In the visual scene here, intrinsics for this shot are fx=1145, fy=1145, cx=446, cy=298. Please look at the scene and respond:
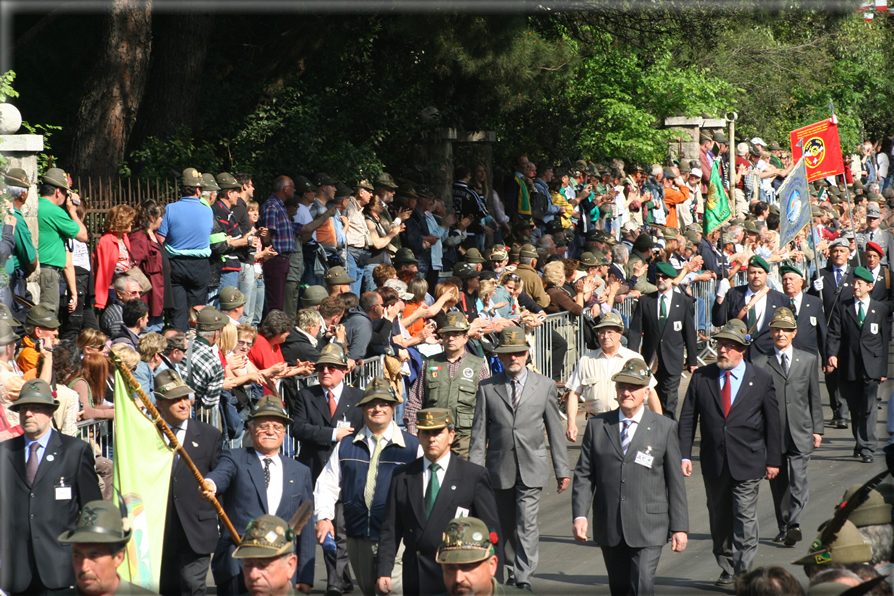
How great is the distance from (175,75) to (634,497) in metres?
12.0

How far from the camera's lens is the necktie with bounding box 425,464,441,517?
23.1 feet

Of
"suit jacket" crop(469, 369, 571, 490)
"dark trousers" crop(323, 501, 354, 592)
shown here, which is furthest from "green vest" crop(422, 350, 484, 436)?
"dark trousers" crop(323, 501, 354, 592)

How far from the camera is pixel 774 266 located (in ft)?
64.5

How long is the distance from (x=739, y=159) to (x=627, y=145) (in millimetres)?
5715

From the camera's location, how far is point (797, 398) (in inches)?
394

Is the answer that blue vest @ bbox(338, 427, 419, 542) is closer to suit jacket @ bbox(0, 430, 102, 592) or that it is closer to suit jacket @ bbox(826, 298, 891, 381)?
suit jacket @ bbox(0, 430, 102, 592)

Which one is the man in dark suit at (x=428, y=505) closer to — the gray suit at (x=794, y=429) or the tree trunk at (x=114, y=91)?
the gray suit at (x=794, y=429)

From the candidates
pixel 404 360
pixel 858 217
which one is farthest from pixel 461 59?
pixel 858 217

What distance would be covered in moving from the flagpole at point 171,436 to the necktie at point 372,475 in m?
0.94

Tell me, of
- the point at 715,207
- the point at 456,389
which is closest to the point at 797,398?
the point at 456,389

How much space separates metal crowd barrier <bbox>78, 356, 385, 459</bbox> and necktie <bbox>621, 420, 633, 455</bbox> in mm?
2072

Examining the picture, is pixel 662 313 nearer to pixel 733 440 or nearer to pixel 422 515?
pixel 733 440

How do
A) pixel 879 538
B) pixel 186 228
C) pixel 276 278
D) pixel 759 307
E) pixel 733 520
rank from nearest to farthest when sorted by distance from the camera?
pixel 879 538 → pixel 733 520 → pixel 186 228 → pixel 759 307 → pixel 276 278

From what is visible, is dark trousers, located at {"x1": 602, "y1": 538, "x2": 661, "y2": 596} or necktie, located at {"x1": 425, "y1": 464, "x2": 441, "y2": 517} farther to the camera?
dark trousers, located at {"x1": 602, "y1": 538, "x2": 661, "y2": 596}
